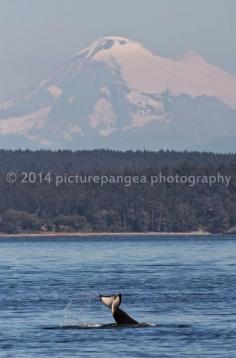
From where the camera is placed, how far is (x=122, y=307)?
72.1 metres

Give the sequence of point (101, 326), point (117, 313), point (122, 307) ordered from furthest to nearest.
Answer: point (122, 307) → point (101, 326) → point (117, 313)

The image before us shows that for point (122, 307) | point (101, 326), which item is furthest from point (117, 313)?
→ point (122, 307)

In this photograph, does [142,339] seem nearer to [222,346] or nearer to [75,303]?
[222,346]

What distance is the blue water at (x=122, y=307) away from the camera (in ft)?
186

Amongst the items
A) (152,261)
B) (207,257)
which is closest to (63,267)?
(152,261)

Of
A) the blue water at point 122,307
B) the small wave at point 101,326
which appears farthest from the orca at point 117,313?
the blue water at point 122,307

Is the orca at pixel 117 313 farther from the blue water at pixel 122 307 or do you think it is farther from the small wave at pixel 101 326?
the blue water at pixel 122 307

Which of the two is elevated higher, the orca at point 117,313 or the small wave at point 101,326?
the orca at point 117,313

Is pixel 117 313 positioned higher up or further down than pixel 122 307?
further down

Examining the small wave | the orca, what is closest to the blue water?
the small wave

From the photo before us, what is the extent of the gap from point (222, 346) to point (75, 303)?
20.4 m

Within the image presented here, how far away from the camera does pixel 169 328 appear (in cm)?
6175

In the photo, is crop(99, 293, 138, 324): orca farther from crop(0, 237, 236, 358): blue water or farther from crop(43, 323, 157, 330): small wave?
crop(0, 237, 236, 358): blue water

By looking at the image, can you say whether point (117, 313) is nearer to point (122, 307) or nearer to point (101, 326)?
point (101, 326)
